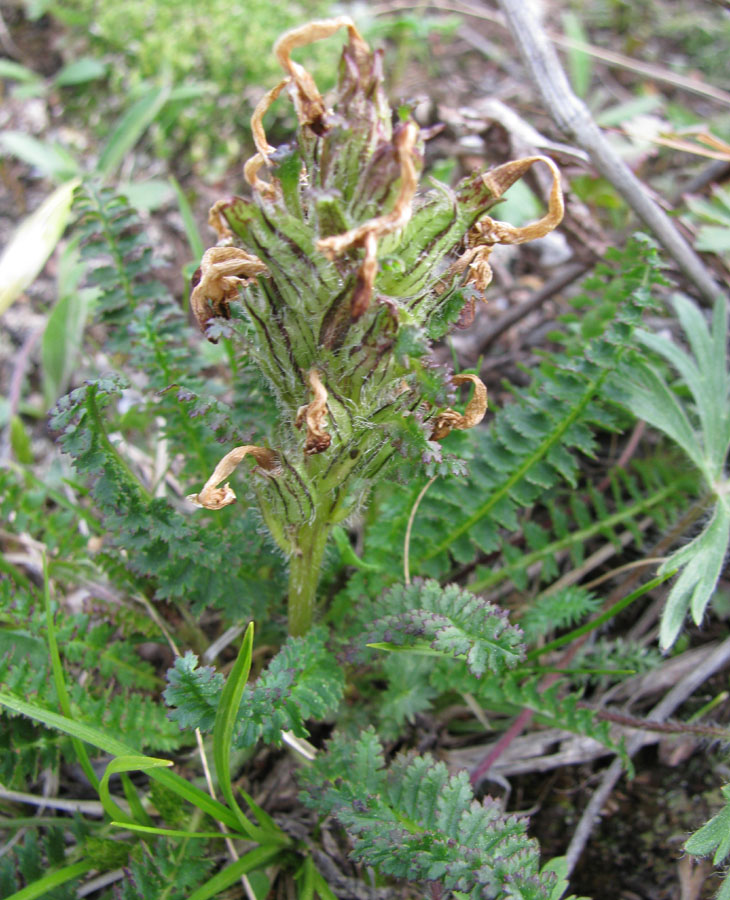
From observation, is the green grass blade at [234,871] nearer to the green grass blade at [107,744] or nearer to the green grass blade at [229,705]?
the green grass blade at [107,744]

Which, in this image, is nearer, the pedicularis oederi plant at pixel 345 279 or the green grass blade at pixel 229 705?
the pedicularis oederi plant at pixel 345 279

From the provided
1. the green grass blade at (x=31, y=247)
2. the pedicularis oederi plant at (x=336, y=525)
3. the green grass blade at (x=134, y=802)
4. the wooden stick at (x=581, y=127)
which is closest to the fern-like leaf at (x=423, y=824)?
the pedicularis oederi plant at (x=336, y=525)

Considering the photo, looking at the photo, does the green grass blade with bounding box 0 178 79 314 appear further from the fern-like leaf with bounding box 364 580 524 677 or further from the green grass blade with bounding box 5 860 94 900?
the fern-like leaf with bounding box 364 580 524 677

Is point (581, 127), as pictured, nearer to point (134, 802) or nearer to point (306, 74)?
point (306, 74)

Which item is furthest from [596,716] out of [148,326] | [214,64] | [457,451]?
[214,64]

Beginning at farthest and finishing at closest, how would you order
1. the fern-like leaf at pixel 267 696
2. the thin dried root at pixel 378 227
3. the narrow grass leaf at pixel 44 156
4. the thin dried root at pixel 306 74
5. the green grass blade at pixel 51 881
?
the narrow grass leaf at pixel 44 156 < the green grass blade at pixel 51 881 < the fern-like leaf at pixel 267 696 < the thin dried root at pixel 306 74 < the thin dried root at pixel 378 227

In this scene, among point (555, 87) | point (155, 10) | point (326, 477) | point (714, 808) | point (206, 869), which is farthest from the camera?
point (155, 10)

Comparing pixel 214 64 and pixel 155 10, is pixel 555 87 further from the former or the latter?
pixel 155 10
